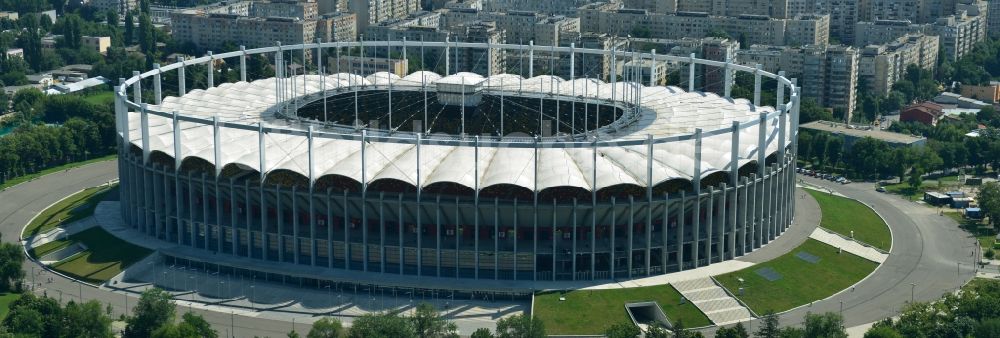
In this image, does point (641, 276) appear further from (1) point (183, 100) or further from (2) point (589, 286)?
(1) point (183, 100)

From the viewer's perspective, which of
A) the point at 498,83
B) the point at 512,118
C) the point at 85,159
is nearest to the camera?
the point at 512,118

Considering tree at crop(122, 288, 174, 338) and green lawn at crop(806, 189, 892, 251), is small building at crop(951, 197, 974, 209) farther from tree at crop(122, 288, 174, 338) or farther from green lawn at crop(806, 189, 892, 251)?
tree at crop(122, 288, 174, 338)

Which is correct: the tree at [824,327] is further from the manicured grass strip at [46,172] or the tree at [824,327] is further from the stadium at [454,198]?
the manicured grass strip at [46,172]

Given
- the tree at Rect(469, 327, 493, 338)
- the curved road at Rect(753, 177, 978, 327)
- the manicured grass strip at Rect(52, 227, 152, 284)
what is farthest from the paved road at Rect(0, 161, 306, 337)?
the curved road at Rect(753, 177, 978, 327)

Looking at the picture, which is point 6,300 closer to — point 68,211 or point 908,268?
point 68,211

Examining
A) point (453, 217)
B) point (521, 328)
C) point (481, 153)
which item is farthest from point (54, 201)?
point (521, 328)

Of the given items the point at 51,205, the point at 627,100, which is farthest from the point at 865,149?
the point at 51,205

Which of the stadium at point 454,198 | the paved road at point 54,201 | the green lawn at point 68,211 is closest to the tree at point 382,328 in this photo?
the paved road at point 54,201
